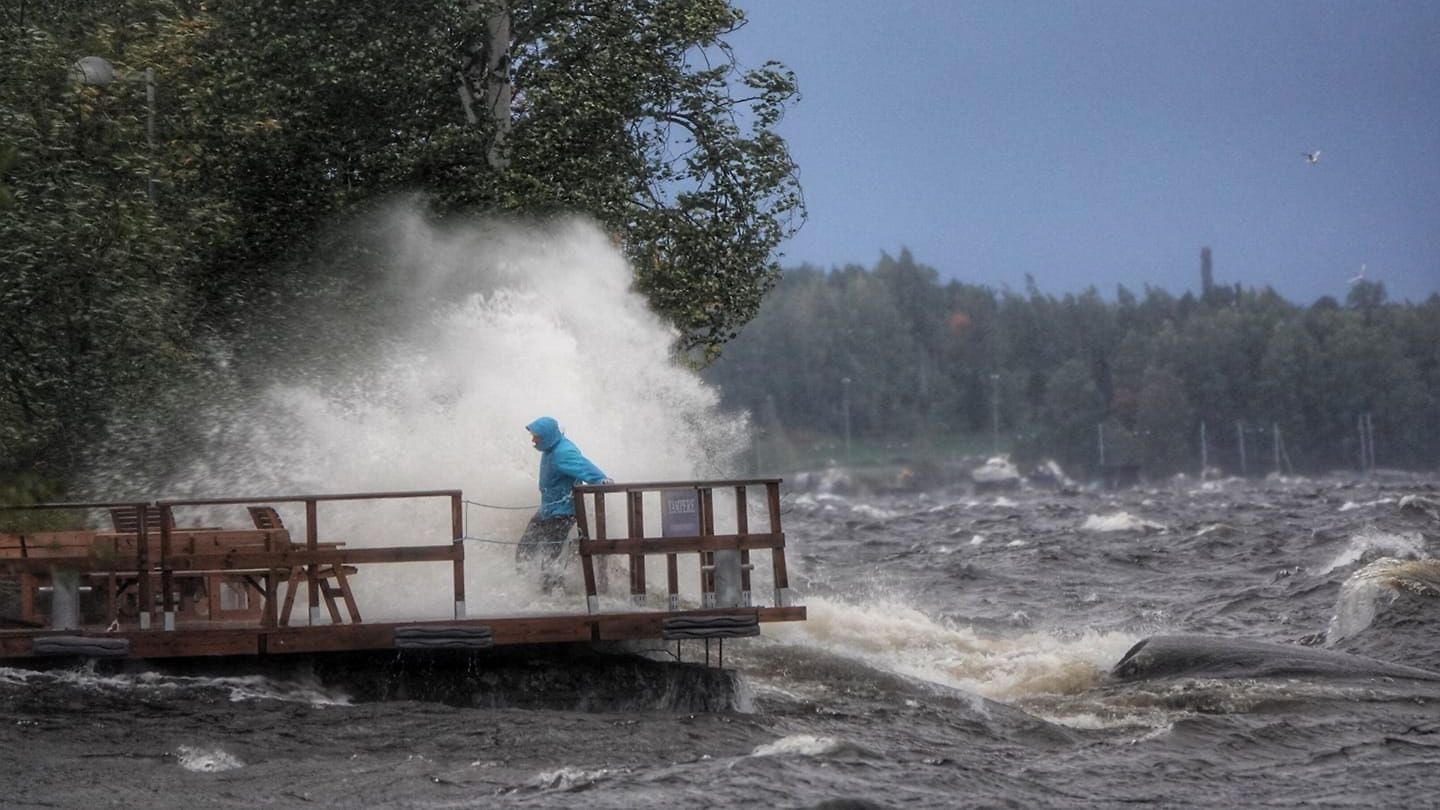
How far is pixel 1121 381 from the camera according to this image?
6422 inches

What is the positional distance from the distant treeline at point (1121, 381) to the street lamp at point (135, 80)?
4689 inches

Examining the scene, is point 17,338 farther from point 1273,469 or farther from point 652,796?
point 1273,469

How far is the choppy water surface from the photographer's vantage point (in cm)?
1272

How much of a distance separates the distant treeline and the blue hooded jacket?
123 metres

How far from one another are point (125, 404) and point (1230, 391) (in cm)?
14312

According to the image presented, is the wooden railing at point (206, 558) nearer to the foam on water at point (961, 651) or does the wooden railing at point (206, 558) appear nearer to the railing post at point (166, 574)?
the railing post at point (166, 574)

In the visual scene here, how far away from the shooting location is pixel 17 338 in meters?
19.7

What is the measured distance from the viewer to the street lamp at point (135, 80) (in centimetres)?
1938

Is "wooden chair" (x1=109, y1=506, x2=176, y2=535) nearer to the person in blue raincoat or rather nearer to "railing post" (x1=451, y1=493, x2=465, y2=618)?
"railing post" (x1=451, y1=493, x2=465, y2=618)

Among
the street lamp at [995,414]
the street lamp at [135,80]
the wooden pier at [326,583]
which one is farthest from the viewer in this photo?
the street lamp at [995,414]

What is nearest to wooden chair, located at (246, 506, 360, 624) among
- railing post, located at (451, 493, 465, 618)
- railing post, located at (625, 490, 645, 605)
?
railing post, located at (451, 493, 465, 618)

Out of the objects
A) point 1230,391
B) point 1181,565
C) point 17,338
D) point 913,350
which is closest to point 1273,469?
point 1230,391

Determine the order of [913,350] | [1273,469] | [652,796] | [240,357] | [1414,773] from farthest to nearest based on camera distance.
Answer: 1. [913,350]
2. [1273,469]
3. [240,357]
4. [1414,773]
5. [652,796]

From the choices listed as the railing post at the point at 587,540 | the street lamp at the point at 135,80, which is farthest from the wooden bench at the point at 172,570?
the street lamp at the point at 135,80
